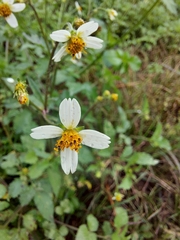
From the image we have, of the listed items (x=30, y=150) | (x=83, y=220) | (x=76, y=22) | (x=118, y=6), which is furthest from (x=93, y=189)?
(x=118, y=6)

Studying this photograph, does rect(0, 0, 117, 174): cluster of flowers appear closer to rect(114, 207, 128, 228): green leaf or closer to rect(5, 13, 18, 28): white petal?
rect(5, 13, 18, 28): white petal

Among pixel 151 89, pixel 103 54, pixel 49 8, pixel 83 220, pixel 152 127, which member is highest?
pixel 49 8

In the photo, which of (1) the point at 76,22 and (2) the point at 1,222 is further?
(2) the point at 1,222

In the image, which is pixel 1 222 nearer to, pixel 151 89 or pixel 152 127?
pixel 152 127

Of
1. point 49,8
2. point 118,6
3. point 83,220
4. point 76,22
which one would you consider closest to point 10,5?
point 76,22

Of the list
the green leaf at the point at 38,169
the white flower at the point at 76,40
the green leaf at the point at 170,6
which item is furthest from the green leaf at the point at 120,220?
the green leaf at the point at 170,6

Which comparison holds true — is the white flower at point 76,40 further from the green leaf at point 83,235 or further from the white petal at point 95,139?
the green leaf at point 83,235

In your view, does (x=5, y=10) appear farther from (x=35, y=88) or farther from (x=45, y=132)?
A: (x=45, y=132)

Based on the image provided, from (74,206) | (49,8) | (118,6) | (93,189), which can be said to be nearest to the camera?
(74,206)

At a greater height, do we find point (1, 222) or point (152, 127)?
point (152, 127)

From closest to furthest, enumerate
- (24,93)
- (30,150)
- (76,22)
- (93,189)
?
1. (24,93)
2. (76,22)
3. (30,150)
4. (93,189)
